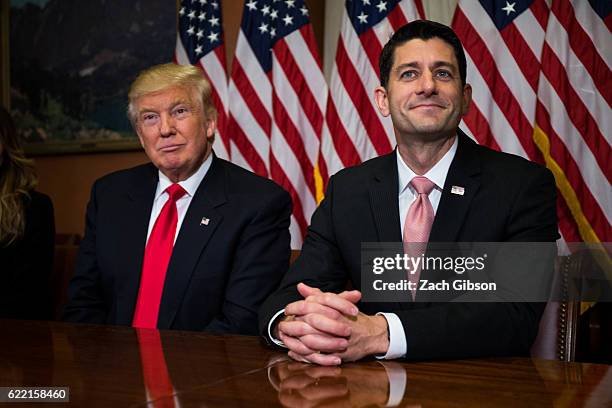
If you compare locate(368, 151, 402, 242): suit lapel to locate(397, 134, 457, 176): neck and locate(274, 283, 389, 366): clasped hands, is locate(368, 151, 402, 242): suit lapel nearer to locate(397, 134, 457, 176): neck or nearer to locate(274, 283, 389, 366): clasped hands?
locate(397, 134, 457, 176): neck

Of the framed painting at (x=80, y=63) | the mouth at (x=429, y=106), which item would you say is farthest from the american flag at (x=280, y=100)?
the mouth at (x=429, y=106)

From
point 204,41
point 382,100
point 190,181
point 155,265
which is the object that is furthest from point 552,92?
point 204,41

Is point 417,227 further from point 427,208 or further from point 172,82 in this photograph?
point 172,82

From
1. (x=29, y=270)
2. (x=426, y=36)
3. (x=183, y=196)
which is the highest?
(x=426, y=36)

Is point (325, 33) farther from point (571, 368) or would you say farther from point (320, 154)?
point (571, 368)

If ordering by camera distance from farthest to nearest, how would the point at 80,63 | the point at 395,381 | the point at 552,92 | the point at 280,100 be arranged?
the point at 80,63
the point at 280,100
the point at 552,92
the point at 395,381

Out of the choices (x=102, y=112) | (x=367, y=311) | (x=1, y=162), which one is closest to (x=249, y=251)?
(x=367, y=311)

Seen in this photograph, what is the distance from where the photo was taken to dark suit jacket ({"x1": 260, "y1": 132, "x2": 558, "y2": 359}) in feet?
5.65

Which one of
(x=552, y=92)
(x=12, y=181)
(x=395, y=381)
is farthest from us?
(x=552, y=92)

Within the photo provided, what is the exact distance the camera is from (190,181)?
9.25 feet

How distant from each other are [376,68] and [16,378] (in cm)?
301

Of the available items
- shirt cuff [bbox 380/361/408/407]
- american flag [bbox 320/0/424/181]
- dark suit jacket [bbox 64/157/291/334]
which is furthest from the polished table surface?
american flag [bbox 320/0/424/181]

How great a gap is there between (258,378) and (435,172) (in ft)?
3.56

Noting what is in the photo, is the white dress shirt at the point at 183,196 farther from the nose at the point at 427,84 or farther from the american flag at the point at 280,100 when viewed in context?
the american flag at the point at 280,100
